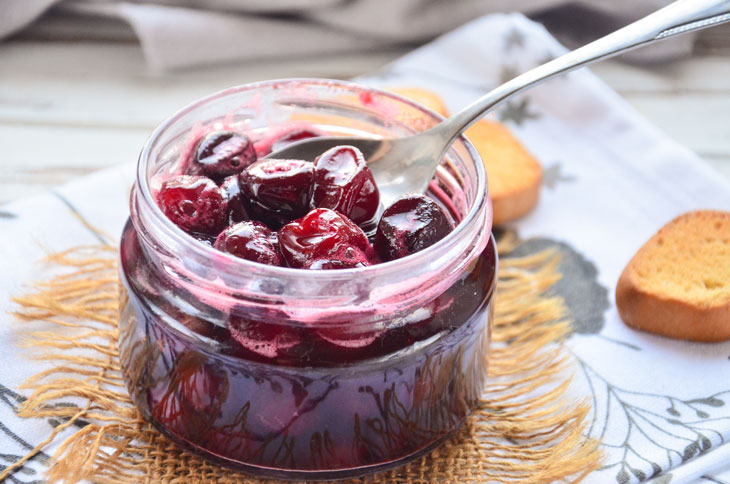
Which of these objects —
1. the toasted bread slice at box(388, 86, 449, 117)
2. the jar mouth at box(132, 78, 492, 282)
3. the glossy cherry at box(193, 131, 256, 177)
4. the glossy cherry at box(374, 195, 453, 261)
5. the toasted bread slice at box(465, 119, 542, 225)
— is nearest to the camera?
the jar mouth at box(132, 78, 492, 282)

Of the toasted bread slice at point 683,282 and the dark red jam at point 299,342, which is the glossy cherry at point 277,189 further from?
the toasted bread slice at point 683,282

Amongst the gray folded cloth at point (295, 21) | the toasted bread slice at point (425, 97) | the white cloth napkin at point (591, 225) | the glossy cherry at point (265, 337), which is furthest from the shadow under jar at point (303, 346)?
the gray folded cloth at point (295, 21)

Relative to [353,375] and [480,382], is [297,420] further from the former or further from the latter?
[480,382]

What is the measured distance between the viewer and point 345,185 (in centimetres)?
141

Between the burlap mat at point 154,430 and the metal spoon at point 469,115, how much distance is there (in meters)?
0.41

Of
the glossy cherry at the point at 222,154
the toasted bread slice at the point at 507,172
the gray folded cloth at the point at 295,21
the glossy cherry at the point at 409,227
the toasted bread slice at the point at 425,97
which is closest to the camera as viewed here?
the glossy cherry at the point at 409,227

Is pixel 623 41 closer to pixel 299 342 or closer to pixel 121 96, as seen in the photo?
pixel 299 342

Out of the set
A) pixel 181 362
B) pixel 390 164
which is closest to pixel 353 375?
pixel 181 362

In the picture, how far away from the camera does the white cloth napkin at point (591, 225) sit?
155 cm

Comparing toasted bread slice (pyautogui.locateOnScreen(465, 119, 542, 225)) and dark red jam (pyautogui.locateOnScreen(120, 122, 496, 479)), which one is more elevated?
dark red jam (pyautogui.locateOnScreen(120, 122, 496, 479))

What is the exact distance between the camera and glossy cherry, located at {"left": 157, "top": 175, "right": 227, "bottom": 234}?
139 centimetres

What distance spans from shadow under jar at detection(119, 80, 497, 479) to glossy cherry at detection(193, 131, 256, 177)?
7 cm

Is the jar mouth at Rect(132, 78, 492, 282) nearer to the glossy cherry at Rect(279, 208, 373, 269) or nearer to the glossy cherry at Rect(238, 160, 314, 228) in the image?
the glossy cherry at Rect(279, 208, 373, 269)

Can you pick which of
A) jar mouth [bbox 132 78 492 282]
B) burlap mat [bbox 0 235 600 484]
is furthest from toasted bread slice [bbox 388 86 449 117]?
jar mouth [bbox 132 78 492 282]
